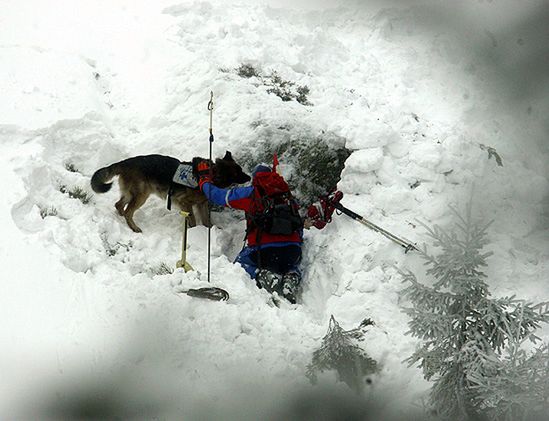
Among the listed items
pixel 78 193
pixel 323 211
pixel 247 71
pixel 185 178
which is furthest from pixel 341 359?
pixel 247 71

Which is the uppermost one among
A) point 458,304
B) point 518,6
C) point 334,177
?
point 518,6

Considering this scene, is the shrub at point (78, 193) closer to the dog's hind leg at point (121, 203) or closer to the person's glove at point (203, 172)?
the dog's hind leg at point (121, 203)

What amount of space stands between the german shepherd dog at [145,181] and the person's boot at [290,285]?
158cm

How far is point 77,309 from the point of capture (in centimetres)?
458

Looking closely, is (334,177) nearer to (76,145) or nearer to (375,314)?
(375,314)

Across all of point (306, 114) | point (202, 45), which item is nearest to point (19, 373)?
point (306, 114)

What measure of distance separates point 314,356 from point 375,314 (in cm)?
113

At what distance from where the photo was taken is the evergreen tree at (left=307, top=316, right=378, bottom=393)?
4141 mm

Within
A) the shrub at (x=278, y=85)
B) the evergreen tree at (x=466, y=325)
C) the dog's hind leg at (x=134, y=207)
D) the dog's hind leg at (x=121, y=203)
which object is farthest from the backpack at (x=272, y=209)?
the evergreen tree at (x=466, y=325)

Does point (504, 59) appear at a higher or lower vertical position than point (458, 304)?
higher

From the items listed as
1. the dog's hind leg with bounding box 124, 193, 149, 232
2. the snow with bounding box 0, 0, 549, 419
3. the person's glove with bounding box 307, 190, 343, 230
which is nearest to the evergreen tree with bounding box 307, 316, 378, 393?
the snow with bounding box 0, 0, 549, 419

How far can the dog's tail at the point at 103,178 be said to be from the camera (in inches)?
258

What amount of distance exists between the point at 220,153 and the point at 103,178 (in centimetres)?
180

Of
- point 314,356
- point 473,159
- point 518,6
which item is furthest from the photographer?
point 473,159
